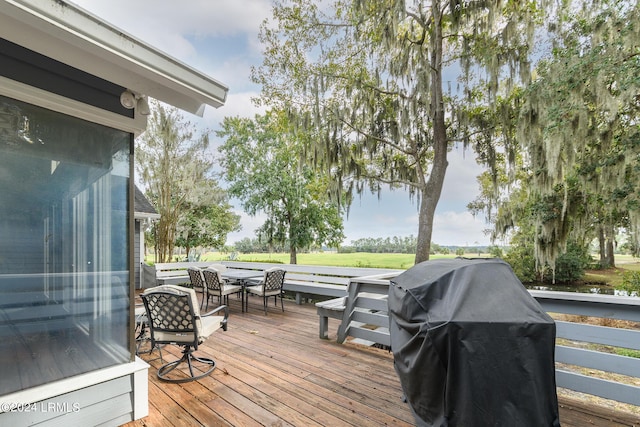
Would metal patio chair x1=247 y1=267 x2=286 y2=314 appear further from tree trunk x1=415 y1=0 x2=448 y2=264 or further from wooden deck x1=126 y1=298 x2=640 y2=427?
tree trunk x1=415 y1=0 x2=448 y2=264

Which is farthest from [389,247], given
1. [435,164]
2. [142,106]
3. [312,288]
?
[142,106]

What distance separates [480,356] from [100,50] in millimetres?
2561

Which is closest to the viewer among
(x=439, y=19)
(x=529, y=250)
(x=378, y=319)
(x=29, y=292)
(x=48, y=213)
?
(x=29, y=292)

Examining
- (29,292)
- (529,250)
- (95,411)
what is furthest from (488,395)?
(529,250)

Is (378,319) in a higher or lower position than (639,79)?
lower

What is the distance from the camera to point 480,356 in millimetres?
1513

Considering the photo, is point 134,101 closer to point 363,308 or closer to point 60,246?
point 60,246

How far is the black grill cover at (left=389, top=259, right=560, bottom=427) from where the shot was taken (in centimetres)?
148

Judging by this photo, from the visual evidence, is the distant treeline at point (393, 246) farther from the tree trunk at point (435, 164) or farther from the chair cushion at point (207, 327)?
the chair cushion at point (207, 327)

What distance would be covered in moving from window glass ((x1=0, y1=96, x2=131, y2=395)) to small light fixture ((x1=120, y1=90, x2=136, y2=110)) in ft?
0.72

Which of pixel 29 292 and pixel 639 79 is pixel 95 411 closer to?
pixel 29 292

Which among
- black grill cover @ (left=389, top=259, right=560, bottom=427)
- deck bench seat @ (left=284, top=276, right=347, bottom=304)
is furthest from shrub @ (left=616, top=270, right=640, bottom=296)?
black grill cover @ (left=389, top=259, right=560, bottom=427)

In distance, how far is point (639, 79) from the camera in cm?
386

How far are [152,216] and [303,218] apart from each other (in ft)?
17.0
